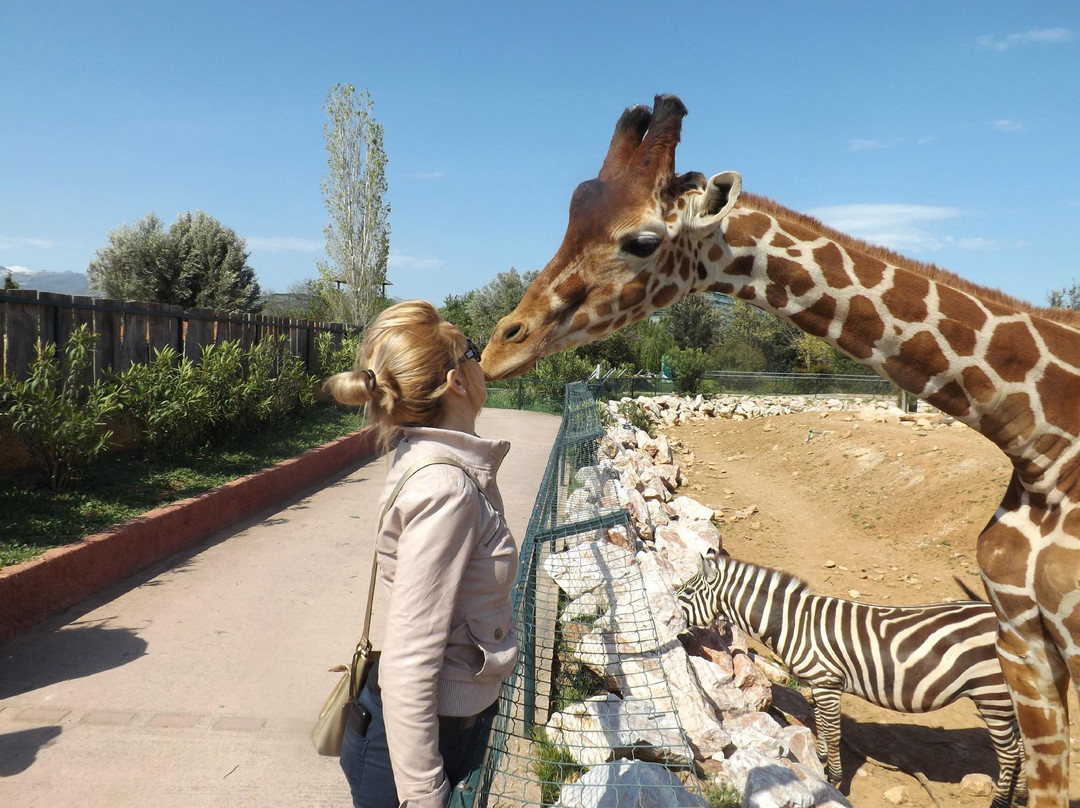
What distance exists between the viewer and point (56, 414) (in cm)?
650

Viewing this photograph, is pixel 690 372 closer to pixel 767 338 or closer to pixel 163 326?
pixel 767 338

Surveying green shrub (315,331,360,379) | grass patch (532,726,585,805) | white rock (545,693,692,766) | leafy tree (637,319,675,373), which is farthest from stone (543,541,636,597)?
leafy tree (637,319,675,373)

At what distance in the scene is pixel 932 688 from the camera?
15.5 ft

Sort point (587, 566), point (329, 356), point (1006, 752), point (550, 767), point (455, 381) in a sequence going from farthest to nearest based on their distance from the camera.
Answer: point (329, 356) < point (587, 566) < point (1006, 752) < point (550, 767) < point (455, 381)

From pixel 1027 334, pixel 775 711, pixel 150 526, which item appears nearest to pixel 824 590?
pixel 775 711

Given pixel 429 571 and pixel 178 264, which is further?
pixel 178 264

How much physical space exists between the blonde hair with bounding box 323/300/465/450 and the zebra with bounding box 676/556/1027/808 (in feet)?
13.7

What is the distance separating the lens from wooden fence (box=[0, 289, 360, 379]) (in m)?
6.90

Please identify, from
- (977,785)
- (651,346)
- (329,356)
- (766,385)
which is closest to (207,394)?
(329,356)

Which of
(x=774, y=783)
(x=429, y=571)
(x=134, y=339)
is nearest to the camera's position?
(x=429, y=571)

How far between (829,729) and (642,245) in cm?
395

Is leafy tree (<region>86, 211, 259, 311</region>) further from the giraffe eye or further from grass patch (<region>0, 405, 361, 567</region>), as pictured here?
the giraffe eye

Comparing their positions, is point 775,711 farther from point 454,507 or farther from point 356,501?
point 356,501

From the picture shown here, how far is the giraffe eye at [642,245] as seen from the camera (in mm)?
2449
